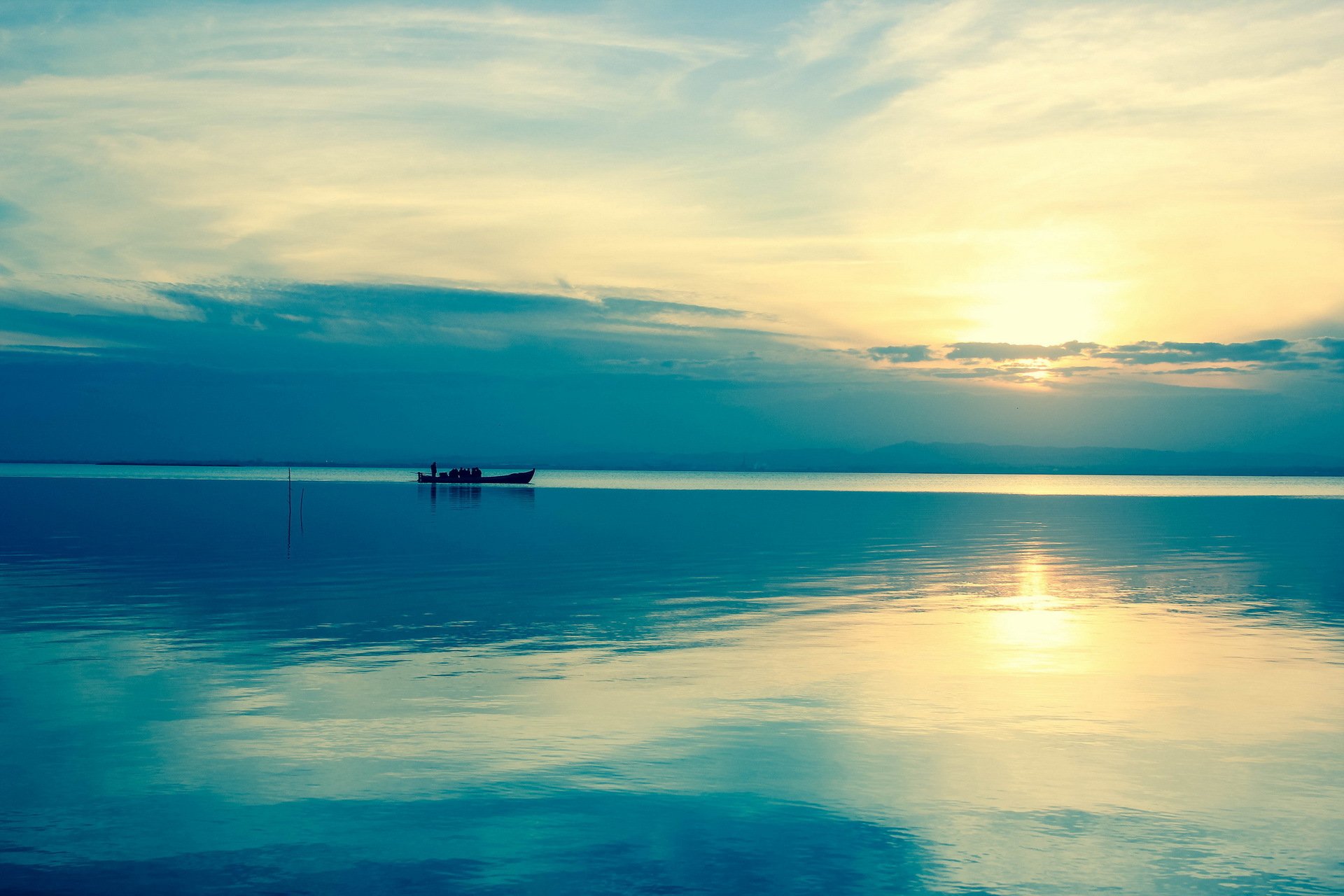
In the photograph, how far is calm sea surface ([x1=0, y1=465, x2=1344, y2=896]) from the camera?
11039mm

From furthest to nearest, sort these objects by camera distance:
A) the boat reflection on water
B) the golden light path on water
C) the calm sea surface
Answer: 1. the boat reflection on water
2. the golden light path on water
3. the calm sea surface

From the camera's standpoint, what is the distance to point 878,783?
13.7 meters

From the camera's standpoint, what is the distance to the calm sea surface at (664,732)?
36.2 ft

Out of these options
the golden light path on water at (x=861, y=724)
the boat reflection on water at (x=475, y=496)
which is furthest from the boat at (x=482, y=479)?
the golden light path on water at (x=861, y=724)

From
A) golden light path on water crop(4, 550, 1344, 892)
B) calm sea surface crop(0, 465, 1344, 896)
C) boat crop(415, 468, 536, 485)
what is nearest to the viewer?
calm sea surface crop(0, 465, 1344, 896)

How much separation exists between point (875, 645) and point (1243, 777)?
9872 mm

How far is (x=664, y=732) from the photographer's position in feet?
52.8

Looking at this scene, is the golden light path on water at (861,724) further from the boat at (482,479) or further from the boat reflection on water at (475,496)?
the boat at (482,479)

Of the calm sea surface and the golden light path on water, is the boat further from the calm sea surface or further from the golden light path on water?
the golden light path on water

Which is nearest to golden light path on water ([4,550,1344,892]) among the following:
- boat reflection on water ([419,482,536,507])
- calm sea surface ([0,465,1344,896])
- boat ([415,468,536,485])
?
calm sea surface ([0,465,1344,896])

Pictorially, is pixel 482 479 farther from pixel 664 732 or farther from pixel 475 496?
pixel 664 732

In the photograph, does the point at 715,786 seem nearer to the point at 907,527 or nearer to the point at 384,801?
the point at 384,801

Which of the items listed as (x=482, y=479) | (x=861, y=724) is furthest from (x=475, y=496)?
(x=861, y=724)

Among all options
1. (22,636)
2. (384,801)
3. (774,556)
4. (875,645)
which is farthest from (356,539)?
(384,801)
